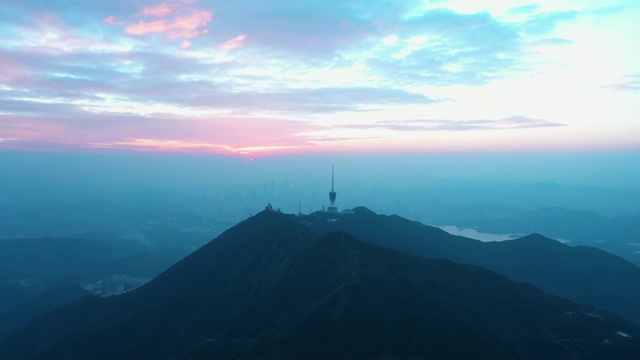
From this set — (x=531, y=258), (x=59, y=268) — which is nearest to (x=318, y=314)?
(x=531, y=258)

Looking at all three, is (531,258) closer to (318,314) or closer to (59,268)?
(318,314)

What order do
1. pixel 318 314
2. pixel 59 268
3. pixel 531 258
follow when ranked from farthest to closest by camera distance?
1. pixel 59 268
2. pixel 531 258
3. pixel 318 314

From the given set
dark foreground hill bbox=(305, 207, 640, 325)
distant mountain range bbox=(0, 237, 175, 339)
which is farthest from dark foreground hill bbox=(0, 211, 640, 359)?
distant mountain range bbox=(0, 237, 175, 339)

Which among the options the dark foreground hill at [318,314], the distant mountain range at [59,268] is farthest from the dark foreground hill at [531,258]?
the distant mountain range at [59,268]

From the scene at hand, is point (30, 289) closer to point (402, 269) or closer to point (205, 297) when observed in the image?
point (205, 297)

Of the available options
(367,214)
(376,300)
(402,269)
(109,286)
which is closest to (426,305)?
(376,300)

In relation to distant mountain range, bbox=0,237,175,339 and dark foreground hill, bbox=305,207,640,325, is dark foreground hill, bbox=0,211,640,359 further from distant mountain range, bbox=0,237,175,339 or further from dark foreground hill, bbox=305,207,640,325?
distant mountain range, bbox=0,237,175,339
